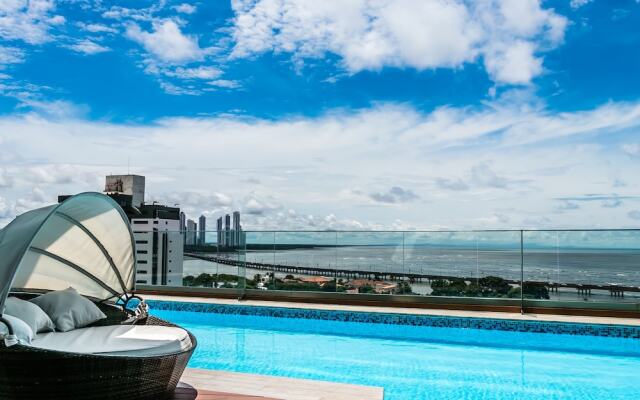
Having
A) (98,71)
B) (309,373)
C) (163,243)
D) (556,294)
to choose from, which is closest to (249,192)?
(98,71)

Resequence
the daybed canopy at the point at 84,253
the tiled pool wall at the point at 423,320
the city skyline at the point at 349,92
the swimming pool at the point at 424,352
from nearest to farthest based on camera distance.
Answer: the daybed canopy at the point at 84,253 < the swimming pool at the point at 424,352 < the tiled pool wall at the point at 423,320 < the city skyline at the point at 349,92

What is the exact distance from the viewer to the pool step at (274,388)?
418cm

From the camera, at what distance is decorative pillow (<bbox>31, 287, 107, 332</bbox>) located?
14.8 ft

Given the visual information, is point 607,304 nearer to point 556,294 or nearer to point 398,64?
point 556,294

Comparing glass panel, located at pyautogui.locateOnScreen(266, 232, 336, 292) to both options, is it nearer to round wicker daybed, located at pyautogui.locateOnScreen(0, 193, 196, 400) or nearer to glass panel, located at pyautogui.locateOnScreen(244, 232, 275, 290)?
glass panel, located at pyautogui.locateOnScreen(244, 232, 275, 290)

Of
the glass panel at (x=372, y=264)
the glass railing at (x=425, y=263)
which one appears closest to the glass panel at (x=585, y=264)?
the glass railing at (x=425, y=263)

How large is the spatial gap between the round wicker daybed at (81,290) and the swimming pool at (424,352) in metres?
1.49

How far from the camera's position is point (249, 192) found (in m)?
21.9

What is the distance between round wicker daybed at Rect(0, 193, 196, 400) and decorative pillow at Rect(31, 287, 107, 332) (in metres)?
0.11

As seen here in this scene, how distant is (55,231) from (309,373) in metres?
2.86

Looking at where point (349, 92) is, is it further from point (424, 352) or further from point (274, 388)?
point (274, 388)

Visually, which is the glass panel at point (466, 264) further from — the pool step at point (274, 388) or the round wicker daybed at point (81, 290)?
the round wicker daybed at point (81, 290)

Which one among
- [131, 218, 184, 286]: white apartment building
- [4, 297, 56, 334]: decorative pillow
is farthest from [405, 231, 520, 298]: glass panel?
[4, 297, 56, 334]: decorative pillow

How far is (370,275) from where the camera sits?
961 cm
